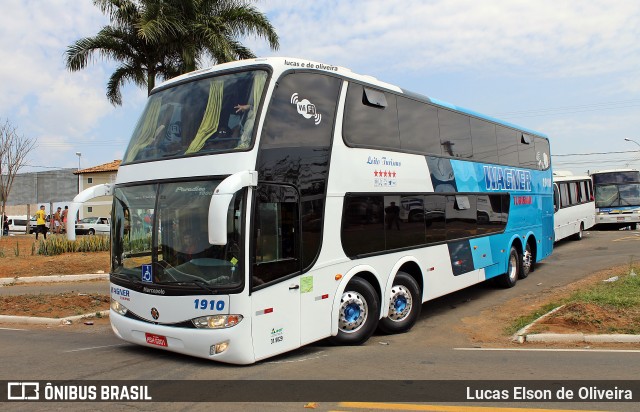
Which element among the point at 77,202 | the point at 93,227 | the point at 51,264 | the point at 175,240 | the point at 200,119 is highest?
the point at 200,119

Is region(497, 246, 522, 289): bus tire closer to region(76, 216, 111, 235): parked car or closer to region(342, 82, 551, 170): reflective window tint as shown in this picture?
region(342, 82, 551, 170): reflective window tint

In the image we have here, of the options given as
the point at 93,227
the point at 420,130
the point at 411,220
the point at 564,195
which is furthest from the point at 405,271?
the point at 93,227

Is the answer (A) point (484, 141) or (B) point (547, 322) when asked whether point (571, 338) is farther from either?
(A) point (484, 141)

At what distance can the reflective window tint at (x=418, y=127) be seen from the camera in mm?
9274

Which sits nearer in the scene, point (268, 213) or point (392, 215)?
point (268, 213)

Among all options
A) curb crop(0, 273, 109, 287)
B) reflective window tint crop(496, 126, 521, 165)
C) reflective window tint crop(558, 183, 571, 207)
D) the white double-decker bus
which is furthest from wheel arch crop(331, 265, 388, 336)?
reflective window tint crop(558, 183, 571, 207)

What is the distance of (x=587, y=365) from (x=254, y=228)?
4.57m

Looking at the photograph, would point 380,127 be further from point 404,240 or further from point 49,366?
point 49,366

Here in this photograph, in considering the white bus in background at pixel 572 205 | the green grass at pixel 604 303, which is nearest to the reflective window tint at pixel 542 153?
the white bus in background at pixel 572 205

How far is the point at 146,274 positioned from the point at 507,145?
10.3 m

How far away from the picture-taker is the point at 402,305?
887 cm

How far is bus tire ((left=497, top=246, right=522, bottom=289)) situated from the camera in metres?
13.4

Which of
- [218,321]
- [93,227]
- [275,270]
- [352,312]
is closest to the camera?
[218,321]

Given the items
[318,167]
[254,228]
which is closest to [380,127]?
[318,167]
